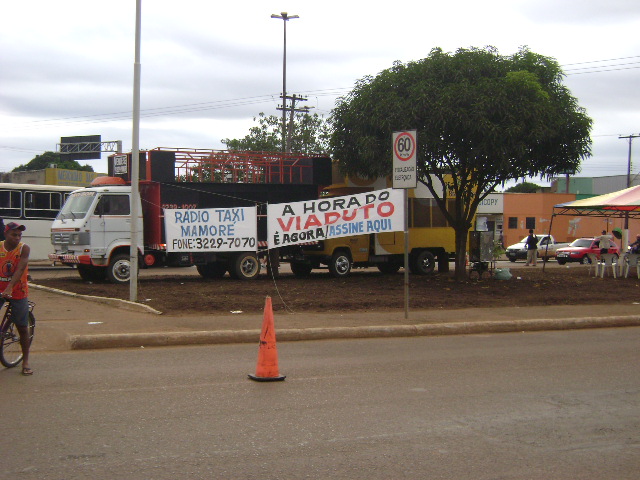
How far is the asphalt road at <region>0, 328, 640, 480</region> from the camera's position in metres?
5.17

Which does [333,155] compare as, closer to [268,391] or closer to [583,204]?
[583,204]

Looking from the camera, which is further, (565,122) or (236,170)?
(236,170)

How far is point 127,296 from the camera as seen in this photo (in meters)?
15.5

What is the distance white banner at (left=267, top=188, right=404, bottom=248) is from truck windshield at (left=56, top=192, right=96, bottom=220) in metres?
5.08

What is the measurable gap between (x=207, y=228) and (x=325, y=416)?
1244 centimetres

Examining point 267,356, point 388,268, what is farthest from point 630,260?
point 267,356

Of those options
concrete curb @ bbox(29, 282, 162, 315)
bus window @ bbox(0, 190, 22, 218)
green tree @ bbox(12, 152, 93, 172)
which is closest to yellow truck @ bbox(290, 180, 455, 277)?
concrete curb @ bbox(29, 282, 162, 315)

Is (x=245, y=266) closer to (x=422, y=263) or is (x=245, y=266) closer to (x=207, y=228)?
(x=207, y=228)

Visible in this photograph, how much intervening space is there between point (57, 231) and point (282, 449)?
50.7ft

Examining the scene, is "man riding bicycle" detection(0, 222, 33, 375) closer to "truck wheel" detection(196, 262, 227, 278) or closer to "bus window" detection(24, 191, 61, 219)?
"truck wheel" detection(196, 262, 227, 278)

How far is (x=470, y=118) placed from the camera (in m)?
17.9

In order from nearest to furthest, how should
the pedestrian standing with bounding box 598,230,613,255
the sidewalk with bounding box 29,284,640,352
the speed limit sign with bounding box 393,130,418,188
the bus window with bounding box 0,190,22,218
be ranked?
1. the sidewalk with bounding box 29,284,640,352
2. the speed limit sign with bounding box 393,130,418,188
3. the bus window with bounding box 0,190,22,218
4. the pedestrian standing with bounding box 598,230,613,255

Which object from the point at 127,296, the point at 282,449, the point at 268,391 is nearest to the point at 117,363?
the point at 268,391

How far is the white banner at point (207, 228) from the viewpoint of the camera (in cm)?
1834
